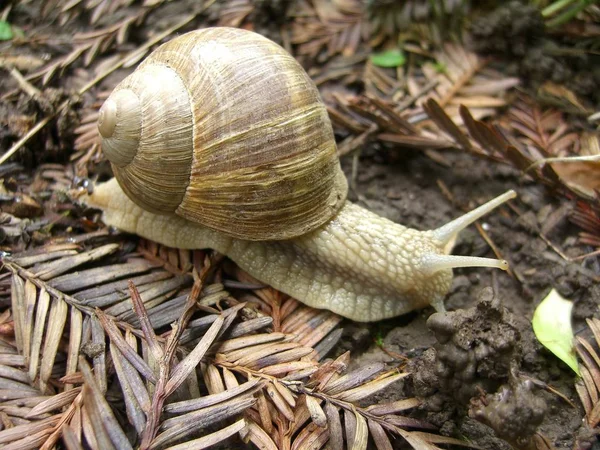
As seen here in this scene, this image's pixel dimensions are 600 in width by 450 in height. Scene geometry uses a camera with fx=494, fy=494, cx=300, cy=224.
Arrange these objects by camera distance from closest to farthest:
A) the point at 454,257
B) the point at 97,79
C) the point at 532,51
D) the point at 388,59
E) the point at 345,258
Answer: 1. the point at 454,257
2. the point at 345,258
3. the point at 97,79
4. the point at 532,51
5. the point at 388,59

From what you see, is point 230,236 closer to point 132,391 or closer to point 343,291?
point 343,291

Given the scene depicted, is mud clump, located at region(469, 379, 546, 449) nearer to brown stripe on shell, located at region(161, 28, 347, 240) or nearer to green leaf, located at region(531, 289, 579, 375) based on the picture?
green leaf, located at region(531, 289, 579, 375)

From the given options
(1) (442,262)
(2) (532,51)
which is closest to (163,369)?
(1) (442,262)

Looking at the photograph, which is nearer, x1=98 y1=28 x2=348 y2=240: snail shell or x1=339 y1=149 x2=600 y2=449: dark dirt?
x1=339 y1=149 x2=600 y2=449: dark dirt

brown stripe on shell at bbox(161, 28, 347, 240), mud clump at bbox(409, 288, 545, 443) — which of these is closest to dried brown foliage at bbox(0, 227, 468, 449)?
mud clump at bbox(409, 288, 545, 443)

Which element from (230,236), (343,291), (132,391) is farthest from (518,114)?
(132,391)

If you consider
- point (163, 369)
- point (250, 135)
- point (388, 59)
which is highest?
point (250, 135)

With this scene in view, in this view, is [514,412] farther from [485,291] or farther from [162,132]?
[162,132]
